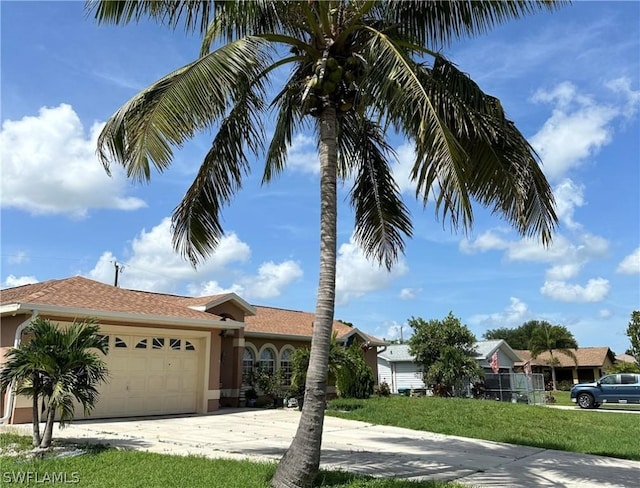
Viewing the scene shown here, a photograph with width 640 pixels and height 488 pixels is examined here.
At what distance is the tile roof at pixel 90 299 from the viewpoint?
1462 cm

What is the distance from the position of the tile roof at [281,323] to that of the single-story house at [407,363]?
37.7 feet

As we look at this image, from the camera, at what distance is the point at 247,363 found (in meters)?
22.6

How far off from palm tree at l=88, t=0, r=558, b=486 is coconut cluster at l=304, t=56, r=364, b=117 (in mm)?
21

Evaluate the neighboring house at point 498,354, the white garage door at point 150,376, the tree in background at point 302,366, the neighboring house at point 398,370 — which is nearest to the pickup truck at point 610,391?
the neighboring house at point 498,354

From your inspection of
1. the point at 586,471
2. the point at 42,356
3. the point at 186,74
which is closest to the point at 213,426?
the point at 42,356

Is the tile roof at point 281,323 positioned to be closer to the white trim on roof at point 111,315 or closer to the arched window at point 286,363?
the arched window at point 286,363

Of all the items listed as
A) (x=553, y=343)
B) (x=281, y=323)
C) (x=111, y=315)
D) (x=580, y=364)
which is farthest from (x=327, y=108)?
(x=580, y=364)

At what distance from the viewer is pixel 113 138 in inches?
311

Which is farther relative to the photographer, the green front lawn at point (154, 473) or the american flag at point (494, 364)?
the american flag at point (494, 364)

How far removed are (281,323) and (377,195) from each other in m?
15.9

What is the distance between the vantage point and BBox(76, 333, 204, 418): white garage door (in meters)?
15.7

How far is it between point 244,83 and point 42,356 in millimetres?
5992

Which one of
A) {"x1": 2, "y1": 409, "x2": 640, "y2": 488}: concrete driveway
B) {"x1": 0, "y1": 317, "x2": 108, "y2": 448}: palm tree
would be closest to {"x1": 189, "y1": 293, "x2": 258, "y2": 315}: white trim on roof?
{"x1": 2, "y1": 409, "x2": 640, "y2": 488}: concrete driveway

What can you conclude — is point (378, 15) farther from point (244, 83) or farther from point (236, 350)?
point (236, 350)
